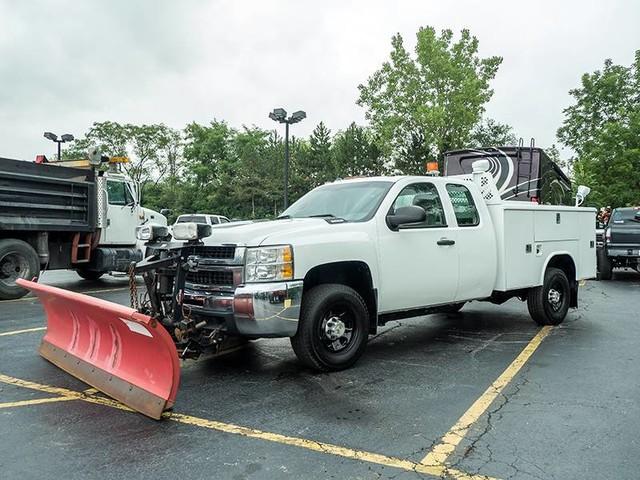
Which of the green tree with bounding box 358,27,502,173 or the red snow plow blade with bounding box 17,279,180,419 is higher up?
the green tree with bounding box 358,27,502,173

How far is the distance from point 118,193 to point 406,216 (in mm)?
9011

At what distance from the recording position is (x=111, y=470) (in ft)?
10.8

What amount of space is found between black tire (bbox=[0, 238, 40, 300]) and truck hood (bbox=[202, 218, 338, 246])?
6.57 metres

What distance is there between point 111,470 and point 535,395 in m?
3.39

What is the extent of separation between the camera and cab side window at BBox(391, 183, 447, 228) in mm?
6086

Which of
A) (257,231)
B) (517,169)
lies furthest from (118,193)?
(517,169)

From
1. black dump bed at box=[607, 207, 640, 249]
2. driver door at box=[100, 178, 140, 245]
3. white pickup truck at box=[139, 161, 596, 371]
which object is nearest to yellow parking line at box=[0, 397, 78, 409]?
white pickup truck at box=[139, 161, 596, 371]

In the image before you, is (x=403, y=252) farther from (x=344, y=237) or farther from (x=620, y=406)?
(x=620, y=406)

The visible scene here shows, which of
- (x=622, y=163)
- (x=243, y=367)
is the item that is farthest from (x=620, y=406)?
(x=622, y=163)

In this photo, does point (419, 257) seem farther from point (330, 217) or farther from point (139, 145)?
point (139, 145)

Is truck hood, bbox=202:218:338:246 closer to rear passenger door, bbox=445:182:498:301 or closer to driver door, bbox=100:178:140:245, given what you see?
rear passenger door, bbox=445:182:498:301

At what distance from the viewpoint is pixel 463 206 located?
21.6 ft

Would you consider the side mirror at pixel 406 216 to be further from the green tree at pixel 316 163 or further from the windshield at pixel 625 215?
the green tree at pixel 316 163

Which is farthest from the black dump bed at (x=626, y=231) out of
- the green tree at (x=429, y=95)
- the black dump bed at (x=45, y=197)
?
the green tree at (x=429, y=95)
